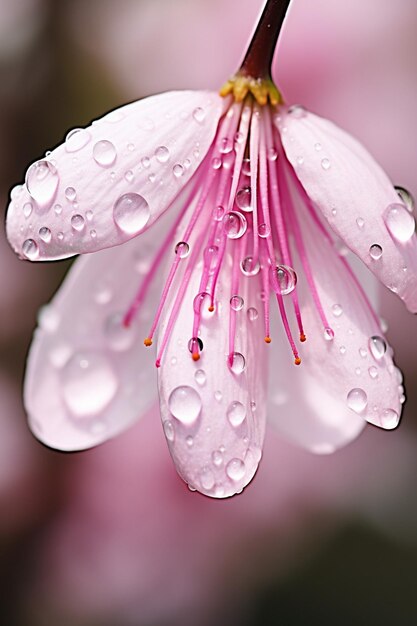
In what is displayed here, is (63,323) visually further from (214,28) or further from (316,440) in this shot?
(214,28)

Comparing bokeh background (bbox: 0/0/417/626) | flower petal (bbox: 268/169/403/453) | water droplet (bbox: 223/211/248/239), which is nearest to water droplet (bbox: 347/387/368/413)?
flower petal (bbox: 268/169/403/453)

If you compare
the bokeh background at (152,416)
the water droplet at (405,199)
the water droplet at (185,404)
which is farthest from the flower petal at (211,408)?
the bokeh background at (152,416)

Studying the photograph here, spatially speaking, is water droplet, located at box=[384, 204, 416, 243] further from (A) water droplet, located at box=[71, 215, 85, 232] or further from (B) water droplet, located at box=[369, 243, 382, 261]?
(A) water droplet, located at box=[71, 215, 85, 232]

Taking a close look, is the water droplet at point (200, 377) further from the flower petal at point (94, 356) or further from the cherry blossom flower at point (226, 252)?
the flower petal at point (94, 356)

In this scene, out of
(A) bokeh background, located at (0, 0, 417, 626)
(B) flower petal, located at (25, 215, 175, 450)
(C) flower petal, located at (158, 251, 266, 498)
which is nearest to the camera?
(C) flower petal, located at (158, 251, 266, 498)

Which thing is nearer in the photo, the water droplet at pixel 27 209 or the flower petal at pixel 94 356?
the water droplet at pixel 27 209

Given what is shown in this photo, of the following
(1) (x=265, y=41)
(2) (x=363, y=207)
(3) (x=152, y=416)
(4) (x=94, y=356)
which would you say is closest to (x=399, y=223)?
(2) (x=363, y=207)

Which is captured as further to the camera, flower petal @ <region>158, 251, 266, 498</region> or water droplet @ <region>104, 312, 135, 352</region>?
water droplet @ <region>104, 312, 135, 352</region>

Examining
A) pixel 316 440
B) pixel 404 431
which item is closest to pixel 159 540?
pixel 404 431
